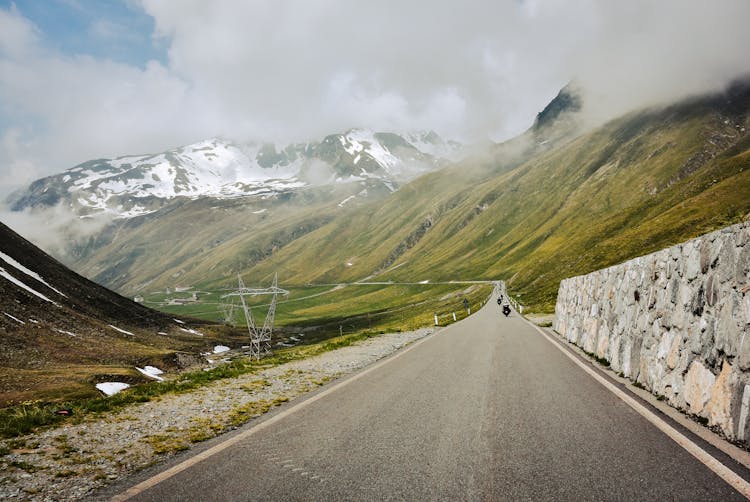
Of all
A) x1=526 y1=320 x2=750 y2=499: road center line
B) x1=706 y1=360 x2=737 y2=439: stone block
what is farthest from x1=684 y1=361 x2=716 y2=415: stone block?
x1=526 y1=320 x2=750 y2=499: road center line

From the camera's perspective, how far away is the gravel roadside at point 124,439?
573cm

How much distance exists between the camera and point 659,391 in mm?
9266

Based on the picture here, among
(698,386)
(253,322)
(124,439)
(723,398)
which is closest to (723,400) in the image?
(723,398)

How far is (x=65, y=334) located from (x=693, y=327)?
5975 cm

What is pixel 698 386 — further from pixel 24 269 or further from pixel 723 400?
pixel 24 269

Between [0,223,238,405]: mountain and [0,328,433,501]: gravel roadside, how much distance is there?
23.4 metres

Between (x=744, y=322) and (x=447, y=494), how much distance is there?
18.6 ft

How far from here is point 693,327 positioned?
8344 millimetres

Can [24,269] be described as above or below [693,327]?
above

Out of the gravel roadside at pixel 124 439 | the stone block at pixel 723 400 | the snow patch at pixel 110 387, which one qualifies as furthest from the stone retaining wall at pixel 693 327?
the snow patch at pixel 110 387

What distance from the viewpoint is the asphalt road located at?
16.4 feet

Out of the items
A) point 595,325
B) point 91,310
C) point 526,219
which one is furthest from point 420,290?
point 595,325

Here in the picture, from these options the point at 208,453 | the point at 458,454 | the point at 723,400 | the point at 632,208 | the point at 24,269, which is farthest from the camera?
the point at 632,208

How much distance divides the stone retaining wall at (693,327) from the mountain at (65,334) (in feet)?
110
